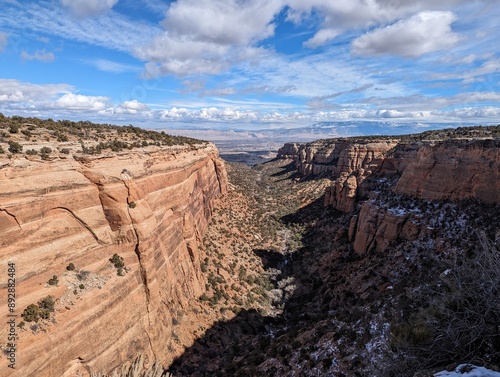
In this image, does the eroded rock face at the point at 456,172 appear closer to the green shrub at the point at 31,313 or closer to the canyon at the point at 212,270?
the canyon at the point at 212,270

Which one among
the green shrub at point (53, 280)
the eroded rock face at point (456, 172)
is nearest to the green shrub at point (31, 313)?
the green shrub at point (53, 280)

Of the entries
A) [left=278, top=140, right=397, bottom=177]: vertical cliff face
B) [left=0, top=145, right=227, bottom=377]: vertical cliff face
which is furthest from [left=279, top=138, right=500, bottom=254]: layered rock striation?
[left=0, top=145, right=227, bottom=377]: vertical cliff face

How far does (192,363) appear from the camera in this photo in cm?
2505

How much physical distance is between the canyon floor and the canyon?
16 centimetres

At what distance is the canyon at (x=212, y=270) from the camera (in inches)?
604

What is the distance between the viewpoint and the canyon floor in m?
10.4

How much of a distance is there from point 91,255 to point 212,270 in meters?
19.3

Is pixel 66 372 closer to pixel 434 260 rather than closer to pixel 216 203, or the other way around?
pixel 434 260

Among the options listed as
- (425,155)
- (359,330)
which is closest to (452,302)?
(359,330)

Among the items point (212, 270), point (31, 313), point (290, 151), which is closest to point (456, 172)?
point (212, 270)

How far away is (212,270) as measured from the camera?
37.3 metres

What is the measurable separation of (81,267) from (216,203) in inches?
1502

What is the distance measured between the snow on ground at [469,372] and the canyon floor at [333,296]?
48 cm

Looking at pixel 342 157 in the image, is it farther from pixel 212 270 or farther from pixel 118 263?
pixel 118 263
